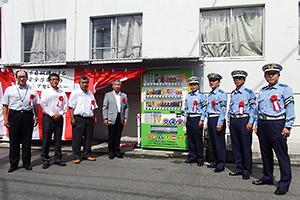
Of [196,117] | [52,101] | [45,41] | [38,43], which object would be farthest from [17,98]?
[38,43]

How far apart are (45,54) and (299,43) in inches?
349

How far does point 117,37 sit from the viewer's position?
863 centimetres

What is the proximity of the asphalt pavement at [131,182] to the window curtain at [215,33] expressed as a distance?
149 inches

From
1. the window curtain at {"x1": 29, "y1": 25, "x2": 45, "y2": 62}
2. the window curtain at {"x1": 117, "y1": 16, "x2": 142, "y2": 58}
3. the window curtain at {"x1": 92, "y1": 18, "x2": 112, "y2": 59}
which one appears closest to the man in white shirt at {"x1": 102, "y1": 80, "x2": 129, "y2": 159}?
the window curtain at {"x1": 117, "y1": 16, "x2": 142, "y2": 58}

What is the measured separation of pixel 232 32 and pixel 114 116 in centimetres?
471

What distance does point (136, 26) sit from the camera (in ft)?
27.6

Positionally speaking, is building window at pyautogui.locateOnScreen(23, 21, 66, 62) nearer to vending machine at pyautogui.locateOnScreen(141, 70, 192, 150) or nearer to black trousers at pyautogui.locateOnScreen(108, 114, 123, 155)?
vending machine at pyautogui.locateOnScreen(141, 70, 192, 150)

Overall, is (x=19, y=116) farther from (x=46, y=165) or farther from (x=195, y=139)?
(x=195, y=139)

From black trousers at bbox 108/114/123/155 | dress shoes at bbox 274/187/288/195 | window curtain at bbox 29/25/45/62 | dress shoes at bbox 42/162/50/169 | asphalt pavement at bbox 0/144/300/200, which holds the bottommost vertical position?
asphalt pavement at bbox 0/144/300/200

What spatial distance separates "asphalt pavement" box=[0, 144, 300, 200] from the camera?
3.68m

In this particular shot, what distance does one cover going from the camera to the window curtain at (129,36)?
842cm

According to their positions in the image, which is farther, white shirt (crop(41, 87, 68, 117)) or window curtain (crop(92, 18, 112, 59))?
window curtain (crop(92, 18, 112, 59))

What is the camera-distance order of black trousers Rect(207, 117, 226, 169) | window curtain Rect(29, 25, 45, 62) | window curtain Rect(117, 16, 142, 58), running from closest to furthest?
black trousers Rect(207, 117, 226, 169) < window curtain Rect(117, 16, 142, 58) < window curtain Rect(29, 25, 45, 62)

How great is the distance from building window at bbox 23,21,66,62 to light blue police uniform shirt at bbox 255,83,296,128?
24.2ft
